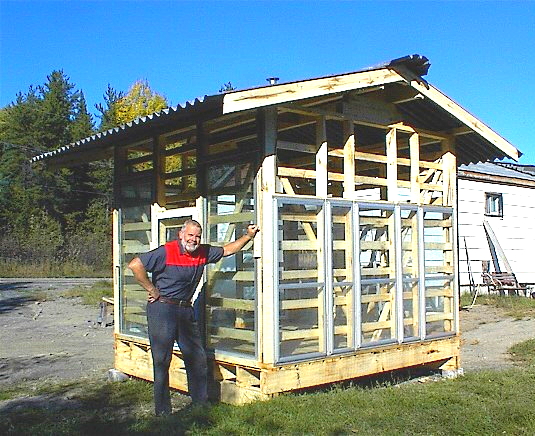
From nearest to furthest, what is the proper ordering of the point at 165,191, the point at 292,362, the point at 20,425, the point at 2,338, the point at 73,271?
the point at 20,425
the point at 292,362
the point at 165,191
the point at 2,338
the point at 73,271

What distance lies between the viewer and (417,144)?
28.3 feet

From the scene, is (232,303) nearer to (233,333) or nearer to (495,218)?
(233,333)

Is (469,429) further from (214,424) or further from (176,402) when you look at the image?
(176,402)

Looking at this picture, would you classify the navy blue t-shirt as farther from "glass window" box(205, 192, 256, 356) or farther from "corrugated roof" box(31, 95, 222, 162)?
"corrugated roof" box(31, 95, 222, 162)

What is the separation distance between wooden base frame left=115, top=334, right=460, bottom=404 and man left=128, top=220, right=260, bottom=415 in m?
0.38

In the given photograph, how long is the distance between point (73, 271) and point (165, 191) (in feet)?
91.4

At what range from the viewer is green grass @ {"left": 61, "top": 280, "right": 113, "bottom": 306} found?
2078 cm

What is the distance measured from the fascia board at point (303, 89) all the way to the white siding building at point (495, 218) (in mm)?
13172

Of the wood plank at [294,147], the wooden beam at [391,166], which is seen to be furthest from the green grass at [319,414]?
the wood plank at [294,147]

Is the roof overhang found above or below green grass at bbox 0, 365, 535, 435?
above

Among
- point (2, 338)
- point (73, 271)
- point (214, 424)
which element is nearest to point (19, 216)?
point (73, 271)

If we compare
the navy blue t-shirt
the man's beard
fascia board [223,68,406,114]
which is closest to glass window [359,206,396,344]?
fascia board [223,68,406,114]

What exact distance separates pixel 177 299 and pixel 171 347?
47cm

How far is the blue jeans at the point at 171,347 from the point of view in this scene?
6.59 metres
